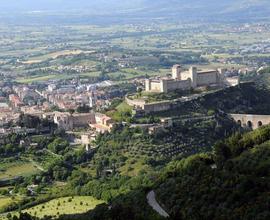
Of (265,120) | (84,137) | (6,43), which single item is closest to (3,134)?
(84,137)

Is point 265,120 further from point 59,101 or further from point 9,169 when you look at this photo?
point 59,101

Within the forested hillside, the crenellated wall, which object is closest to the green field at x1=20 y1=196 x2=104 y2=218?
the forested hillside

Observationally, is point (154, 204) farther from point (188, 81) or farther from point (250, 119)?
point (188, 81)

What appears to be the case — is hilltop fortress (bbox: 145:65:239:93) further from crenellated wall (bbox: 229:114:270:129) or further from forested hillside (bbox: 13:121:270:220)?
forested hillside (bbox: 13:121:270:220)

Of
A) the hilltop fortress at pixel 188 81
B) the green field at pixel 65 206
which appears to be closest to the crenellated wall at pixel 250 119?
the hilltop fortress at pixel 188 81

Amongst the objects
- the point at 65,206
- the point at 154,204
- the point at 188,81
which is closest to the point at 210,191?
the point at 154,204

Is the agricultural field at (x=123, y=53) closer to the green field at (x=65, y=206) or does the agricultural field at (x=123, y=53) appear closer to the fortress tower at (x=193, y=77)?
the fortress tower at (x=193, y=77)
